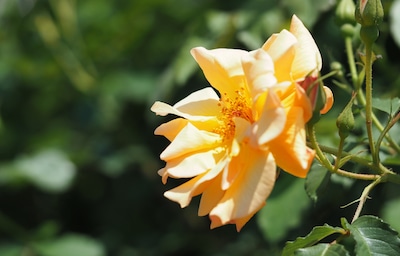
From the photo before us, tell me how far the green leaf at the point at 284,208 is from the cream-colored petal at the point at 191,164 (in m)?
0.53

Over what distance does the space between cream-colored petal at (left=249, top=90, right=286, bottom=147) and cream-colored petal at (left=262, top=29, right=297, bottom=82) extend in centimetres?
6

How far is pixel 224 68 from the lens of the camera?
1.05 meters

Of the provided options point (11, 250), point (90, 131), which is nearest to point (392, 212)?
point (11, 250)

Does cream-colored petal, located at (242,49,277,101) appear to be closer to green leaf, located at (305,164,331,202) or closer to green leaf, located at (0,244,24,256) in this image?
green leaf, located at (305,164,331,202)

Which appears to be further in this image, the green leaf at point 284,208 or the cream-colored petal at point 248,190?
the green leaf at point 284,208

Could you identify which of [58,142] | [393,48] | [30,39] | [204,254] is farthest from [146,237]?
[393,48]

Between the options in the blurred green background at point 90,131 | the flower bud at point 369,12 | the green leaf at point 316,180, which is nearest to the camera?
the flower bud at point 369,12

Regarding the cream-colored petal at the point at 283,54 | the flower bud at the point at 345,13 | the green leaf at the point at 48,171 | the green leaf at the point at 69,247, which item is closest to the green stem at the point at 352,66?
the flower bud at the point at 345,13

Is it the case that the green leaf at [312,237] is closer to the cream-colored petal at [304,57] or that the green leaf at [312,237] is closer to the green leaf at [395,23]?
the cream-colored petal at [304,57]

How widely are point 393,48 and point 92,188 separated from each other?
4.19 feet

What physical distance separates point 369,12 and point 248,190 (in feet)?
0.92

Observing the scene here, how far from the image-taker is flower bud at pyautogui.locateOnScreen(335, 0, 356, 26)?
1.31 meters

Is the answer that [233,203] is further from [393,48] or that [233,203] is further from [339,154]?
[393,48]

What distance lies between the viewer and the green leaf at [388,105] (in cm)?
110
